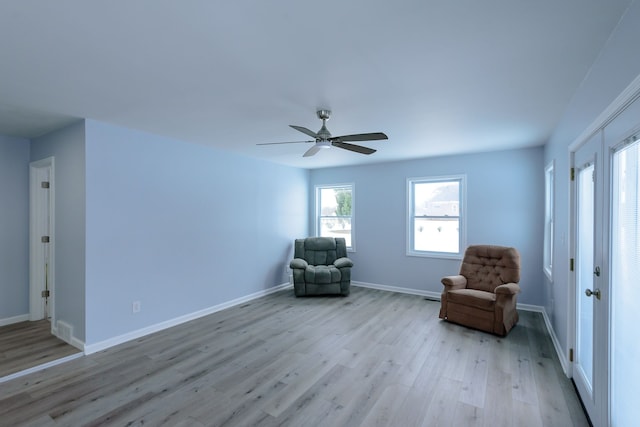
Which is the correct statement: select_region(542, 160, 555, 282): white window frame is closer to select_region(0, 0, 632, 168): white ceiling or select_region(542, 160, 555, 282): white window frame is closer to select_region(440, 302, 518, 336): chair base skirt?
select_region(440, 302, 518, 336): chair base skirt

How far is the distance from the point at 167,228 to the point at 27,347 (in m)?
1.88

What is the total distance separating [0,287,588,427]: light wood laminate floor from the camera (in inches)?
86.1

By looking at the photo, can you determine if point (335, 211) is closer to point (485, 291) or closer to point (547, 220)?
point (485, 291)

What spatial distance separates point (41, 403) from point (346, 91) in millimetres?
Answer: 3500

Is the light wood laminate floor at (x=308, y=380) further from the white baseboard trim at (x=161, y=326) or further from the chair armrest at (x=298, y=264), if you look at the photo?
the chair armrest at (x=298, y=264)

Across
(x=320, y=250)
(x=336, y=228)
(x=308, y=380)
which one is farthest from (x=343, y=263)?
(x=308, y=380)

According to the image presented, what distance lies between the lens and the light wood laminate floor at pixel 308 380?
219cm

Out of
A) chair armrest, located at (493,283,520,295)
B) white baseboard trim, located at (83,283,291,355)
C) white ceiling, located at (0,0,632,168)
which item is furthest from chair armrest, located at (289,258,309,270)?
chair armrest, located at (493,283,520,295)

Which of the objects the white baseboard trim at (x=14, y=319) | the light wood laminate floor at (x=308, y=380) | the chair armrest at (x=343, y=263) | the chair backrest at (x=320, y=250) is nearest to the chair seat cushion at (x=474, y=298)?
the light wood laminate floor at (x=308, y=380)

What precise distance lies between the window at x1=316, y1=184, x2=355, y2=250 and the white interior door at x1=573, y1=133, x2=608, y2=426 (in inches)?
156

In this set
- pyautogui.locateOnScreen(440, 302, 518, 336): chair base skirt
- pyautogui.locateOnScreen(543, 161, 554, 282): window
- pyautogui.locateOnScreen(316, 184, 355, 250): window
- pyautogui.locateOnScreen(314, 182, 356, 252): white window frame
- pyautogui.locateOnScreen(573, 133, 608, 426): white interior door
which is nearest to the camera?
pyautogui.locateOnScreen(573, 133, 608, 426): white interior door

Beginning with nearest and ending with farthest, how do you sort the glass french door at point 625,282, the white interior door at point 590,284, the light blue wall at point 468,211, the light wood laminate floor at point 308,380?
1. the glass french door at point 625,282
2. the white interior door at point 590,284
3. the light wood laminate floor at point 308,380
4. the light blue wall at point 468,211

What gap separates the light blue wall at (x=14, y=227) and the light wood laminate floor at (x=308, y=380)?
75.6 inches

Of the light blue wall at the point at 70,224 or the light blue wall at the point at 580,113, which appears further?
the light blue wall at the point at 70,224
